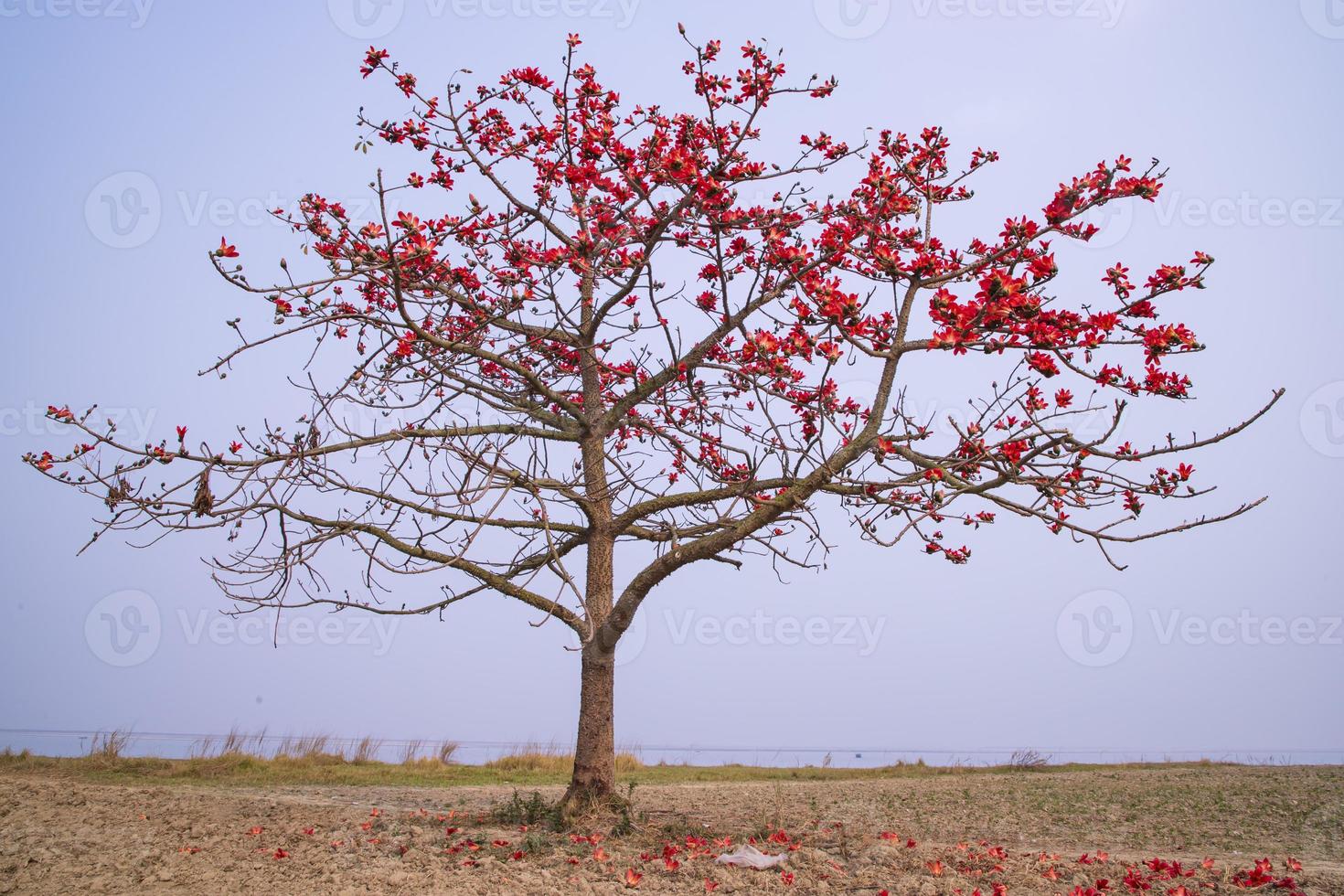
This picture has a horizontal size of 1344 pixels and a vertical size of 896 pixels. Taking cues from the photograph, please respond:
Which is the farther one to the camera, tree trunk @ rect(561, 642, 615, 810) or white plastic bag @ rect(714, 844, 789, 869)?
tree trunk @ rect(561, 642, 615, 810)

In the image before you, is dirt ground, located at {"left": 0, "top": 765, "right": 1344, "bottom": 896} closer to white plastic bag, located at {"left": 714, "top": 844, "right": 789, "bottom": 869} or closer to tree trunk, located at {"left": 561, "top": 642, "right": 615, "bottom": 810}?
white plastic bag, located at {"left": 714, "top": 844, "right": 789, "bottom": 869}

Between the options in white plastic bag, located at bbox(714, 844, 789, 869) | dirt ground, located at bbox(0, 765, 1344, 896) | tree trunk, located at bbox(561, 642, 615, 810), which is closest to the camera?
dirt ground, located at bbox(0, 765, 1344, 896)

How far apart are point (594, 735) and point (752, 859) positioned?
1804mm

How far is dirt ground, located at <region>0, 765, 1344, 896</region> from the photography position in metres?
5.56

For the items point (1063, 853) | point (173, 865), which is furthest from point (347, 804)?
point (1063, 853)

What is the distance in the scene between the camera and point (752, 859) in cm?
584

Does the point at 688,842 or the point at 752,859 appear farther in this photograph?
the point at 688,842

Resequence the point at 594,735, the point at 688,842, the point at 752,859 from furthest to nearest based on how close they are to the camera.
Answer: the point at 594,735, the point at 688,842, the point at 752,859

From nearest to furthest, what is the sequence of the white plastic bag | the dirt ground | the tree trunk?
the dirt ground
the white plastic bag
the tree trunk

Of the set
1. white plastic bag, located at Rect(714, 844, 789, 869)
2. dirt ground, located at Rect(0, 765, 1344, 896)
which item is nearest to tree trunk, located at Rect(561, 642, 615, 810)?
dirt ground, located at Rect(0, 765, 1344, 896)

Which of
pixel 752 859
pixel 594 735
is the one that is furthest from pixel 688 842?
pixel 594 735

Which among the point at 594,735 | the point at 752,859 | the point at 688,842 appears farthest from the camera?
the point at 594,735

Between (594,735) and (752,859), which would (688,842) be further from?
(594,735)

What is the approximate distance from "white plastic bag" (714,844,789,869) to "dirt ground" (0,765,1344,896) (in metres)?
0.07
